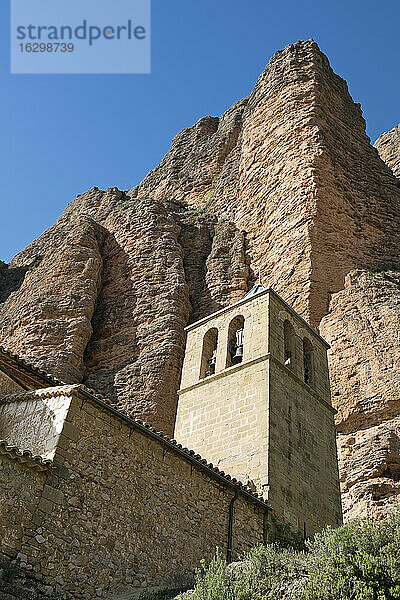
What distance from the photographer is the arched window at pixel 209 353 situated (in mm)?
16127

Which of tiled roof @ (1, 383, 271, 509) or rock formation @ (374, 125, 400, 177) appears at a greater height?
rock formation @ (374, 125, 400, 177)

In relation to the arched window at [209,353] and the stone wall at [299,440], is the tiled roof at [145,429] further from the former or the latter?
the arched window at [209,353]

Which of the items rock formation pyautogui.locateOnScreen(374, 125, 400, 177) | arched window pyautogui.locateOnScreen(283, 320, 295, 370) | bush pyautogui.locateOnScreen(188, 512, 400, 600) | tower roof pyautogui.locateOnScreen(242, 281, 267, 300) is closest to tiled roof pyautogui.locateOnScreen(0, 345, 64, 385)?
bush pyautogui.locateOnScreen(188, 512, 400, 600)

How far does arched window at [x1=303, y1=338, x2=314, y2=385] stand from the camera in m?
16.0

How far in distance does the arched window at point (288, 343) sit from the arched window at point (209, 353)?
198 cm

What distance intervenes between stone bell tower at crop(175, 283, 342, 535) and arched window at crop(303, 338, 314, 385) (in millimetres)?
29

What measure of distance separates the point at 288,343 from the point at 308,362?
951 millimetres

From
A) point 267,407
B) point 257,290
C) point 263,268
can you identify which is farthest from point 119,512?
point 263,268

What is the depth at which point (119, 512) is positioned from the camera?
30.7ft

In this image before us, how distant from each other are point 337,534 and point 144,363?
15851 millimetres

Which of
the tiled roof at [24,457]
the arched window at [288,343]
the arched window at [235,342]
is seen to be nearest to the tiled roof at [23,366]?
the tiled roof at [24,457]

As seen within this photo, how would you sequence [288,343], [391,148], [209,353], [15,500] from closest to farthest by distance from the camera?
[15,500] → [288,343] → [209,353] → [391,148]

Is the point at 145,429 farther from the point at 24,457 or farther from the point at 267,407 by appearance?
the point at 267,407

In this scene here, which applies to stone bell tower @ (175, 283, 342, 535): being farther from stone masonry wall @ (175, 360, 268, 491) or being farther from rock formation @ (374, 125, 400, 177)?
rock formation @ (374, 125, 400, 177)
